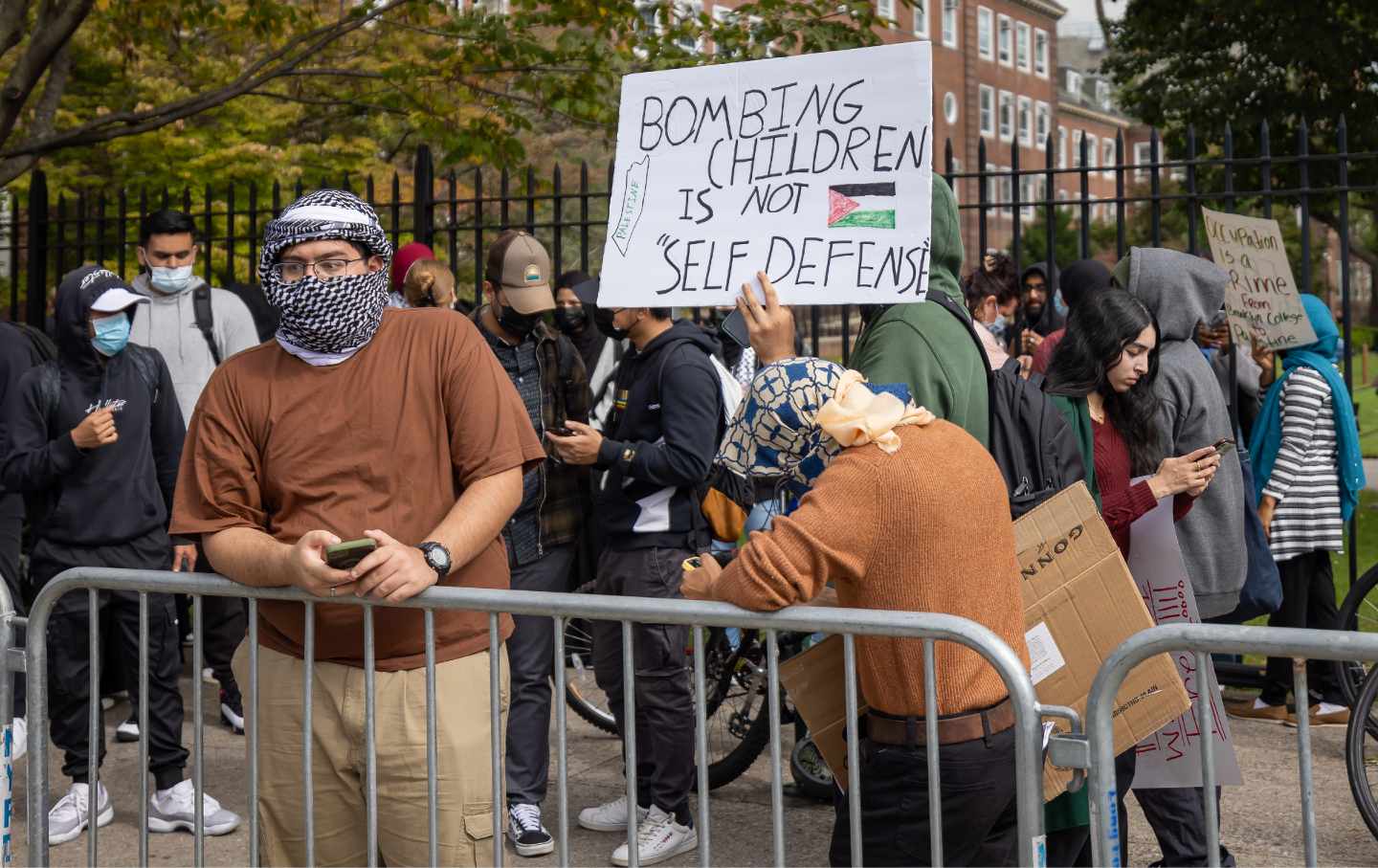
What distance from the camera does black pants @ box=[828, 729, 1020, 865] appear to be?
2.97m

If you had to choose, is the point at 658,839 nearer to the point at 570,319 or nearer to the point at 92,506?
the point at 570,319

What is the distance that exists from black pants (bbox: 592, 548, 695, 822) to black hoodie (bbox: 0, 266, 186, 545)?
72.9 inches

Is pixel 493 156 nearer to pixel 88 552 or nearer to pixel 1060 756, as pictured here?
pixel 88 552

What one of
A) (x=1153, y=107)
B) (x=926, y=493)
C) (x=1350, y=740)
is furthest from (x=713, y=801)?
(x=1153, y=107)

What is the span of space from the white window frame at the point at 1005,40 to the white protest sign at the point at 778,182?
70.5m

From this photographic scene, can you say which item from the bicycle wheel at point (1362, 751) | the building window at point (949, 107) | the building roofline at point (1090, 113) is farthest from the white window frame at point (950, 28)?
the bicycle wheel at point (1362, 751)

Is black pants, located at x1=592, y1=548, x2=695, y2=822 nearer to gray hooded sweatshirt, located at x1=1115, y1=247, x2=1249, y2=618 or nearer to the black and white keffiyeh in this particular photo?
gray hooded sweatshirt, located at x1=1115, y1=247, x2=1249, y2=618

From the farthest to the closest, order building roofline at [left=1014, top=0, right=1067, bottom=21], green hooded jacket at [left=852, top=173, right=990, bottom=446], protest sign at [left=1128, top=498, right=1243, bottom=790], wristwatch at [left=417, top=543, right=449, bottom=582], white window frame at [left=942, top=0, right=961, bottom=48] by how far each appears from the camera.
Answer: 1. building roofline at [left=1014, top=0, right=1067, bottom=21]
2. white window frame at [left=942, top=0, right=961, bottom=48]
3. protest sign at [left=1128, top=498, right=1243, bottom=790]
4. green hooded jacket at [left=852, top=173, right=990, bottom=446]
5. wristwatch at [left=417, top=543, right=449, bottom=582]

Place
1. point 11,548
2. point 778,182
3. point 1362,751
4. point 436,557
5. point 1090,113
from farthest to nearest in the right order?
point 1090,113 → point 11,548 → point 1362,751 → point 778,182 → point 436,557

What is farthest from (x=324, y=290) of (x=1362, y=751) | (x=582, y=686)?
(x=582, y=686)

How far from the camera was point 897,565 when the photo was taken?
2.94 m

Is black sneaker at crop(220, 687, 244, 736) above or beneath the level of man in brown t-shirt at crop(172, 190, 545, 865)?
beneath

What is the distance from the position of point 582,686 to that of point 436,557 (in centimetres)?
390

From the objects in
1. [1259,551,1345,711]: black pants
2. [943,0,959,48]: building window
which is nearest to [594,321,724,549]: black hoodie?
[1259,551,1345,711]: black pants
